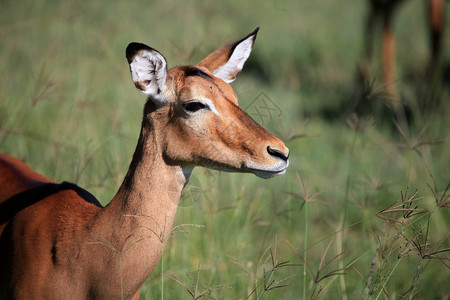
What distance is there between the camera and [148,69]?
7.57ft

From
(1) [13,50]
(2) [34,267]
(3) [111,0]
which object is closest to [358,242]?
(2) [34,267]

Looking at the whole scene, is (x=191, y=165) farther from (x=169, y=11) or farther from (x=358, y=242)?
(x=169, y=11)

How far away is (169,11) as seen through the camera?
8969 mm

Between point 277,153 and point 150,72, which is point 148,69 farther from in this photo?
point 277,153

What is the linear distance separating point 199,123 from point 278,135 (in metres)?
Result: 1.83

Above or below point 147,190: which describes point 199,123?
above

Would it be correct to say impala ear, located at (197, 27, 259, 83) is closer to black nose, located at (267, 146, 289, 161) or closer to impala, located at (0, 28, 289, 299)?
impala, located at (0, 28, 289, 299)

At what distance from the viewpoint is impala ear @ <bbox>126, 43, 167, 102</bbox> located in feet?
7.29

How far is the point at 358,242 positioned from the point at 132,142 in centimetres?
223

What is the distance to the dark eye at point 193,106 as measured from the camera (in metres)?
2.29

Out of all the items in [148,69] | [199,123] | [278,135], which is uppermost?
[148,69]

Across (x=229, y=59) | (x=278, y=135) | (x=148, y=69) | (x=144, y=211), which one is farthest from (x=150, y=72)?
(x=278, y=135)

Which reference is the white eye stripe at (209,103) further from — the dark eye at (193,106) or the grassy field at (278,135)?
the grassy field at (278,135)

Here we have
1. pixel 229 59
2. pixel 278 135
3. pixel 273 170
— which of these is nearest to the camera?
pixel 273 170
